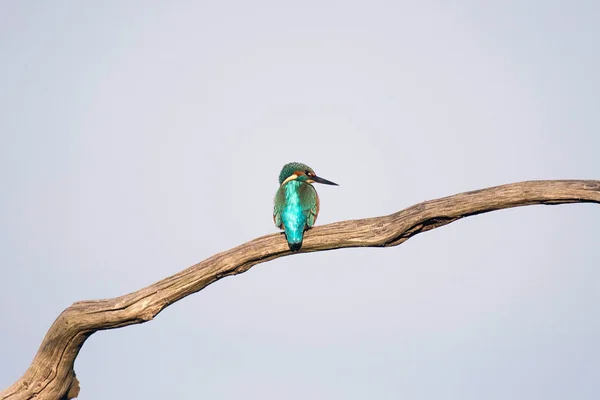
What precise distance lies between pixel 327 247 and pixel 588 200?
8.48 feet

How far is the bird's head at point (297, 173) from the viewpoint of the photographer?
9.84 meters

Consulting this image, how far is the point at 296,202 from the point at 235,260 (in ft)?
4.55

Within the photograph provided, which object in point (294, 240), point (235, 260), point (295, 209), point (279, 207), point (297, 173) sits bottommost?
point (235, 260)

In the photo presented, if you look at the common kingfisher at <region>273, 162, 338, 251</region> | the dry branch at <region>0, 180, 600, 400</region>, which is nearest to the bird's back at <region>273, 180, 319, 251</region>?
the common kingfisher at <region>273, 162, 338, 251</region>

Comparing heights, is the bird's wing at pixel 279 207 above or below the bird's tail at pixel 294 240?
above

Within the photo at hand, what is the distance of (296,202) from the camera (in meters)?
8.98

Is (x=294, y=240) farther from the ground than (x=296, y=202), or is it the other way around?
(x=296, y=202)

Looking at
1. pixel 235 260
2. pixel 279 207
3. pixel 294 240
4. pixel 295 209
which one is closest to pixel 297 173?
pixel 279 207

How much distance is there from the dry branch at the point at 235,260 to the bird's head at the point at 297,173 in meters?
1.75

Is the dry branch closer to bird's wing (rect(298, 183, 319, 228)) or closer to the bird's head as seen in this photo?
bird's wing (rect(298, 183, 319, 228))

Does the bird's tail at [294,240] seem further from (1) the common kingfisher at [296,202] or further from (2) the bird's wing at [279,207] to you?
(2) the bird's wing at [279,207]

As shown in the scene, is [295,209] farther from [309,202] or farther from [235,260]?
[235,260]

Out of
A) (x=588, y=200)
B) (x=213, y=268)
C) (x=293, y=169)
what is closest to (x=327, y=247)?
(x=213, y=268)

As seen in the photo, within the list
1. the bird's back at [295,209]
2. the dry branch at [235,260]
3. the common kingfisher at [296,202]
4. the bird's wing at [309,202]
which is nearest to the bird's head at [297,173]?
the common kingfisher at [296,202]
